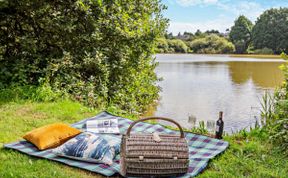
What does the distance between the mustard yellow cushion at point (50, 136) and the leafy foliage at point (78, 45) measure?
1868mm

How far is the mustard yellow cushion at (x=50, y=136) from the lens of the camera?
9.21 feet

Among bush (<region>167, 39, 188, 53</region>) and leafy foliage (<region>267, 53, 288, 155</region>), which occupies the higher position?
bush (<region>167, 39, 188, 53</region>)

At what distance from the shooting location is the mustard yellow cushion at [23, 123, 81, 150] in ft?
9.21

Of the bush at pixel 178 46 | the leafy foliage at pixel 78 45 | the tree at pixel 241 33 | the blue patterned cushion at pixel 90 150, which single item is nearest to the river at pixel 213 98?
the leafy foliage at pixel 78 45

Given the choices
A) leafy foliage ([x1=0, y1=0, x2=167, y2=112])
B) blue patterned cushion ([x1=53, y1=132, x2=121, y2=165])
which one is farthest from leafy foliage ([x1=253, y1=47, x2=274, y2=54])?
blue patterned cushion ([x1=53, y1=132, x2=121, y2=165])

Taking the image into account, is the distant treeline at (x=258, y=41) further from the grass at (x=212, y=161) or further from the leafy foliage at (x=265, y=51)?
the grass at (x=212, y=161)

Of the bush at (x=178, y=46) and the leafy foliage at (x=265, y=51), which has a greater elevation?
the bush at (x=178, y=46)

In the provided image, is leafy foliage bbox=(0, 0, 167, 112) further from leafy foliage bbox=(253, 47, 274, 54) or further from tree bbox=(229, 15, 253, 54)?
tree bbox=(229, 15, 253, 54)

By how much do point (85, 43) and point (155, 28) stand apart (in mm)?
1377

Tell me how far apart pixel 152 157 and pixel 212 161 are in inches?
23.6

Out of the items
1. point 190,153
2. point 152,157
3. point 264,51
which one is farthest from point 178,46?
point 152,157

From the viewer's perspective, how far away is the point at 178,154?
2342 millimetres

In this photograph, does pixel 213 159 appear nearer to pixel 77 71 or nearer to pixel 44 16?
pixel 77 71

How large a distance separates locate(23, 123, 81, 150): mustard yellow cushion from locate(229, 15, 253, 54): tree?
3728cm
